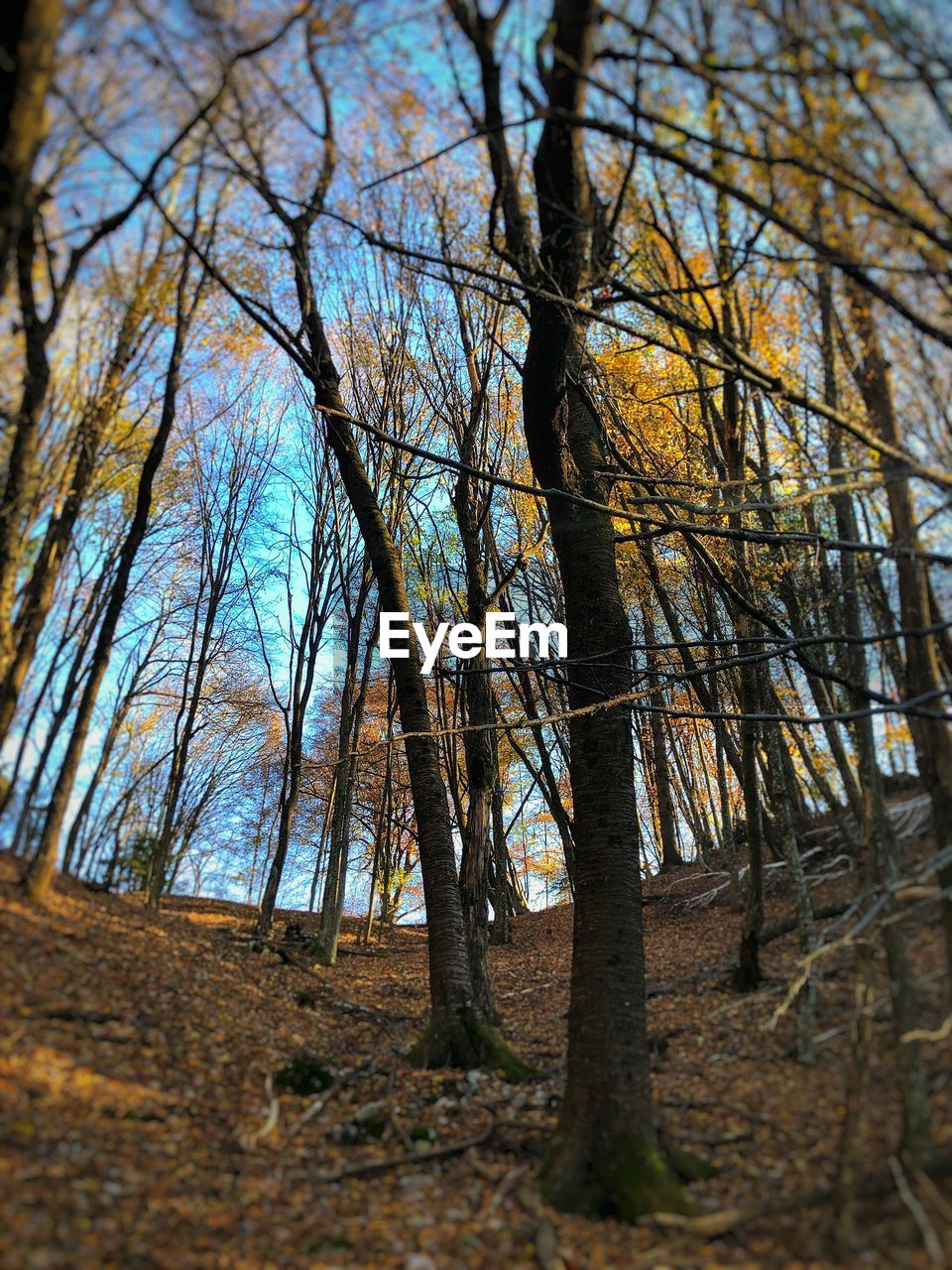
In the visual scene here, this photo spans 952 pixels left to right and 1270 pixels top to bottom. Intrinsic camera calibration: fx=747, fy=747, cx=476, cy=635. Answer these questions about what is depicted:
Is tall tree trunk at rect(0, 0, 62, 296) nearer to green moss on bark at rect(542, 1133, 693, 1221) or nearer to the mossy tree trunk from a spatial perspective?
the mossy tree trunk

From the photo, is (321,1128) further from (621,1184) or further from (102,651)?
(102,651)

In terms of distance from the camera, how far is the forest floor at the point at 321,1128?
3.06 metres

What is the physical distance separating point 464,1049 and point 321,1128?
1.64 metres

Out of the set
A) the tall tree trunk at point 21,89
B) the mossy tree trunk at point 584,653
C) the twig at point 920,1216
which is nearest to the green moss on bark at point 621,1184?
the mossy tree trunk at point 584,653

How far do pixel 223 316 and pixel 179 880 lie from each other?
16.6 m

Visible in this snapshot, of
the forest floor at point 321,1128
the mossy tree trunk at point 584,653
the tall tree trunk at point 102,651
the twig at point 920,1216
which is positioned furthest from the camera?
the tall tree trunk at point 102,651

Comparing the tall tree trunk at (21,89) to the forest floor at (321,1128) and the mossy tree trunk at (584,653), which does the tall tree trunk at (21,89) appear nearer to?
the mossy tree trunk at (584,653)

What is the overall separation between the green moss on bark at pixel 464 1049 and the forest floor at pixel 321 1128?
20 centimetres

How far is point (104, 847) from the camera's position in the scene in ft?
29.8

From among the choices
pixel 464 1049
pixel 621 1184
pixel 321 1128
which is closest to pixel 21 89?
pixel 321 1128

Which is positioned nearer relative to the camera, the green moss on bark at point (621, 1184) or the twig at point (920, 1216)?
the twig at point (920, 1216)

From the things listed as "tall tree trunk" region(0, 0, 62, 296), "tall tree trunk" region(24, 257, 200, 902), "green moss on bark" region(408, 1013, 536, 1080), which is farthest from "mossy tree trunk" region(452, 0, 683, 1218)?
"tall tree trunk" region(24, 257, 200, 902)

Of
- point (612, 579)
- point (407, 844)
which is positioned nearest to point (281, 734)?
point (407, 844)

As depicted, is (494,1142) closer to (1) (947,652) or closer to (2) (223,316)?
(1) (947,652)
